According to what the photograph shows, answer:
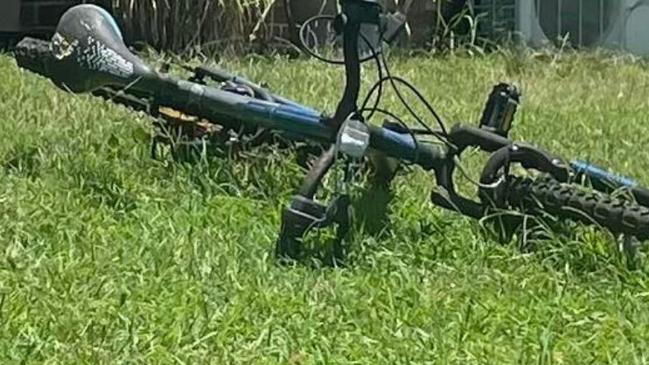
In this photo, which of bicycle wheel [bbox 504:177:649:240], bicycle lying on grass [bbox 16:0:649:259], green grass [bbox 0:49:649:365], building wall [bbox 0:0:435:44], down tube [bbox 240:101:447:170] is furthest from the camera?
building wall [bbox 0:0:435:44]

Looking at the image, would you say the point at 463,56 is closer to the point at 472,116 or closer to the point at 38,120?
the point at 472,116

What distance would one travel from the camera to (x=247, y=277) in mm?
3633

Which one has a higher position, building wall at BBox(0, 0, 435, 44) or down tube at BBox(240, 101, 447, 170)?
down tube at BBox(240, 101, 447, 170)

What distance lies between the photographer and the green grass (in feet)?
10.3

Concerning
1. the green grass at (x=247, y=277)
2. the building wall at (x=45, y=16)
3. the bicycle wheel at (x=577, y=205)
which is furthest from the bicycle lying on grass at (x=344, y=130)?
the building wall at (x=45, y=16)

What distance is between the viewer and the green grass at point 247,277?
315 cm

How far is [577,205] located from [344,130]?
629mm

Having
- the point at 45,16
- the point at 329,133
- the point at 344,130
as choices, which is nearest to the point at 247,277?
the point at 344,130

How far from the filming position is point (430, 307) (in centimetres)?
344

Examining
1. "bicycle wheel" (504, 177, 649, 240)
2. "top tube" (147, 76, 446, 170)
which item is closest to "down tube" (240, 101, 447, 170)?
"top tube" (147, 76, 446, 170)

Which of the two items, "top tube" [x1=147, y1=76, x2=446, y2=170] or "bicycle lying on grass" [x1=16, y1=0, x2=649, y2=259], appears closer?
"bicycle lying on grass" [x1=16, y1=0, x2=649, y2=259]

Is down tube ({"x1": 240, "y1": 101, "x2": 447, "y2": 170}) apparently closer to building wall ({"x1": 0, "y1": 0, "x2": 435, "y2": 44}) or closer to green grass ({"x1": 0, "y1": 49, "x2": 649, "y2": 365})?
green grass ({"x1": 0, "y1": 49, "x2": 649, "y2": 365})

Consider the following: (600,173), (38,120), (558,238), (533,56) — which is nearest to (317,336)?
(558,238)

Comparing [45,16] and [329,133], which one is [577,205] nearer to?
[329,133]
